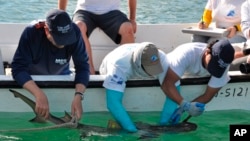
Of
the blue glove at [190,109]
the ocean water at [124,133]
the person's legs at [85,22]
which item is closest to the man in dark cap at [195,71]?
the blue glove at [190,109]

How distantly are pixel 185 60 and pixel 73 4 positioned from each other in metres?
9.09

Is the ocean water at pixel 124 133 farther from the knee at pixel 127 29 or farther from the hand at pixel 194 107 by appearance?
the knee at pixel 127 29

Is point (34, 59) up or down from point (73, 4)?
up

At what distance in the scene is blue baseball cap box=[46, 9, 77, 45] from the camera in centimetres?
465

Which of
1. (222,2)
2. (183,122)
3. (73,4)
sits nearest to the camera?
(183,122)

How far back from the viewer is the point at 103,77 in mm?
5234

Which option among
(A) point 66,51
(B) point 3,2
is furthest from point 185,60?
(B) point 3,2

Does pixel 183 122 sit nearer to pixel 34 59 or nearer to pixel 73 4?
pixel 34 59

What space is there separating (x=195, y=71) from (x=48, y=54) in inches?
55.4

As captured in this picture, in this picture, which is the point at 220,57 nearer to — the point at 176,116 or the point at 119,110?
the point at 176,116

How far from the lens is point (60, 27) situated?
464 cm

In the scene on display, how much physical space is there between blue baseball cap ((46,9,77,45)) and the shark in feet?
2.21

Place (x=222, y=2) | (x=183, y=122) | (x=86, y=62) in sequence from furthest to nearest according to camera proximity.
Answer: (x=222, y=2)
(x=183, y=122)
(x=86, y=62)

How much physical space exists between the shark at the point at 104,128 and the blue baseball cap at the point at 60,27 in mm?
673
